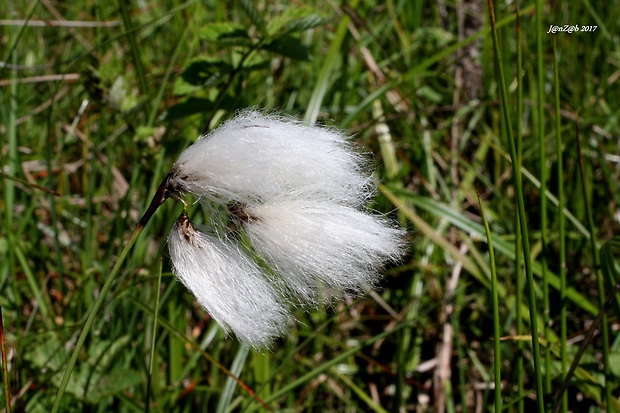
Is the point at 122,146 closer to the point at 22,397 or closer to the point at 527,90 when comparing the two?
the point at 22,397

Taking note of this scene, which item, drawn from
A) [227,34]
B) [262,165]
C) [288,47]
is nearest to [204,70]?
[227,34]

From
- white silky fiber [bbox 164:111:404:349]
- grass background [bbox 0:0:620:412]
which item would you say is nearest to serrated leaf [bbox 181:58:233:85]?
grass background [bbox 0:0:620:412]

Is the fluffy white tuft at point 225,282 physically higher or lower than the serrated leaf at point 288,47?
lower

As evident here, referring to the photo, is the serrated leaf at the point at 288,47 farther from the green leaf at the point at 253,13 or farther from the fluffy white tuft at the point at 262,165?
the fluffy white tuft at the point at 262,165

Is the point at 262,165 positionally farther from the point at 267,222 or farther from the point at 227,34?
the point at 227,34

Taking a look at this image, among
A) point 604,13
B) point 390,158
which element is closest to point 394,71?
point 390,158

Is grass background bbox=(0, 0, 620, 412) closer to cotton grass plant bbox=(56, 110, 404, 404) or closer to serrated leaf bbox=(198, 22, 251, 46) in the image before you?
serrated leaf bbox=(198, 22, 251, 46)

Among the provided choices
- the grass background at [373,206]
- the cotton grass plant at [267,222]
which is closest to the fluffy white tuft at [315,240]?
the cotton grass plant at [267,222]
